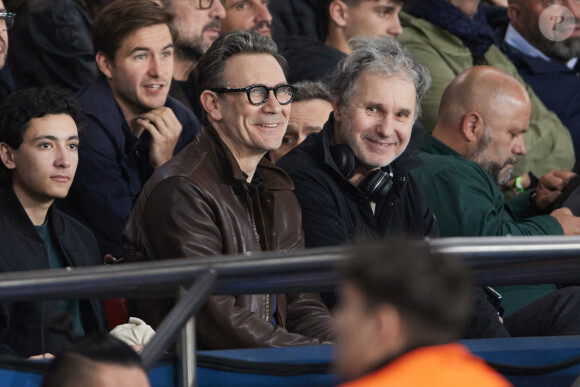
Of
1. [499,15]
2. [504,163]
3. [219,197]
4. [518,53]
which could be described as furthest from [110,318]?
[499,15]

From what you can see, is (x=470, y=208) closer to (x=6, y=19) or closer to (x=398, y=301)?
(x=6, y=19)

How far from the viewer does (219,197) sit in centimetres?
301

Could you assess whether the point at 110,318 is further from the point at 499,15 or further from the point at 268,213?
the point at 499,15

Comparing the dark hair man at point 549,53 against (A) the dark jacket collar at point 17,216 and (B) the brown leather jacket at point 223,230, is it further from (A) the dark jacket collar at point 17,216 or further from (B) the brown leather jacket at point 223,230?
(A) the dark jacket collar at point 17,216

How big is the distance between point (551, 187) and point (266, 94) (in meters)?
1.85

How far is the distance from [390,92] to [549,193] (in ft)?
4.17

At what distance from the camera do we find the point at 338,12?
17.1 feet

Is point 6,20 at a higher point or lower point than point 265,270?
higher

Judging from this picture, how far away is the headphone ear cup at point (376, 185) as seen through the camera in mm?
3566

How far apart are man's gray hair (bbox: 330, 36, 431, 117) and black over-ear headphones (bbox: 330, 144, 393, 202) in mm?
218

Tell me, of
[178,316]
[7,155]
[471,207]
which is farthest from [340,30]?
[178,316]

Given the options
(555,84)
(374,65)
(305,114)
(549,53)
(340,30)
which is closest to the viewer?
(374,65)

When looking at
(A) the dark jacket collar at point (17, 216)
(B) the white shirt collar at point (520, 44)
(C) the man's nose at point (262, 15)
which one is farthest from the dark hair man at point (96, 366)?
(B) the white shirt collar at point (520, 44)

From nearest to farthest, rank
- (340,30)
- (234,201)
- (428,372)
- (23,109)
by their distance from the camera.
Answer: (428,372)
(234,201)
(23,109)
(340,30)
